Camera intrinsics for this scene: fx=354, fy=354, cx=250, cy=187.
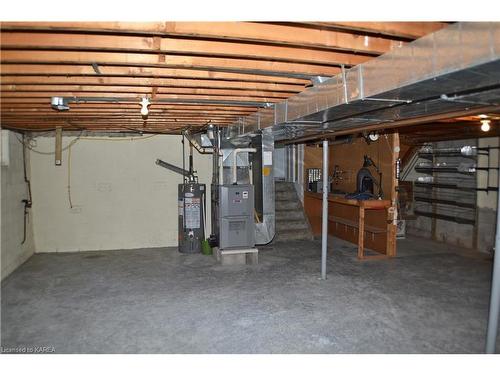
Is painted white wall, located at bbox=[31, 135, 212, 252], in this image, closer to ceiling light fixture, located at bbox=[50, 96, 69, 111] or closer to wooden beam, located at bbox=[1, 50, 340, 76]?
ceiling light fixture, located at bbox=[50, 96, 69, 111]

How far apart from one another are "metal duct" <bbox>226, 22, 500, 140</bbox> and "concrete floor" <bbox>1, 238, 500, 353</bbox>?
1.88 metres

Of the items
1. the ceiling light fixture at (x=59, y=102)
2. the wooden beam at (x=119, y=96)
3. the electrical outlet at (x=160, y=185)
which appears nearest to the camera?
the wooden beam at (x=119, y=96)

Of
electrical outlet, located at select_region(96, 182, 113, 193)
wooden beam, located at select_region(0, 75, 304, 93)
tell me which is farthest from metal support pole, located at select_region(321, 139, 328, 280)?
electrical outlet, located at select_region(96, 182, 113, 193)

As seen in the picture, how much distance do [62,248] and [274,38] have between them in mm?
5708

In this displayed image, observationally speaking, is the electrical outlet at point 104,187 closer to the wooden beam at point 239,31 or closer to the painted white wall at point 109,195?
the painted white wall at point 109,195

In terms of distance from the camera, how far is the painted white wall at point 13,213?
4.87 m

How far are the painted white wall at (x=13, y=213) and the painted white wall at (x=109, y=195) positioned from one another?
34 centimetres

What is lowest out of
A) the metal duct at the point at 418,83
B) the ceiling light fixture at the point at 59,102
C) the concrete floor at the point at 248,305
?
the concrete floor at the point at 248,305

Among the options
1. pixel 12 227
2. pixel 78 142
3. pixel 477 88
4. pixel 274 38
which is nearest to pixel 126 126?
pixel 78 142

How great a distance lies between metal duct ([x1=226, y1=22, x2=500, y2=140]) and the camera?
1.63m

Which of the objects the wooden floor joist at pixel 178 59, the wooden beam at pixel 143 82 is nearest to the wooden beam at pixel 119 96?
the wooden floor joist at pixel 178 59

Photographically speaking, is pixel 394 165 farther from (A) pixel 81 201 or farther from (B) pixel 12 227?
(B) pixel 12 227

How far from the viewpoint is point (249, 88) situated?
10.1 ft

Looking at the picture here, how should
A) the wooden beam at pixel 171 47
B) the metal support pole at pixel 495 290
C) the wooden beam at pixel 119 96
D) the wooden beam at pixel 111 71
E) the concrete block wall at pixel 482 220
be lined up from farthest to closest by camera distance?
the concrete block wall at pixel 482 220
the wooden beam at pixel 119 96
the wooden beam at pixel 111 71
the metal support pole at pixel 495 290
the wooden beam at pixel 171 47
